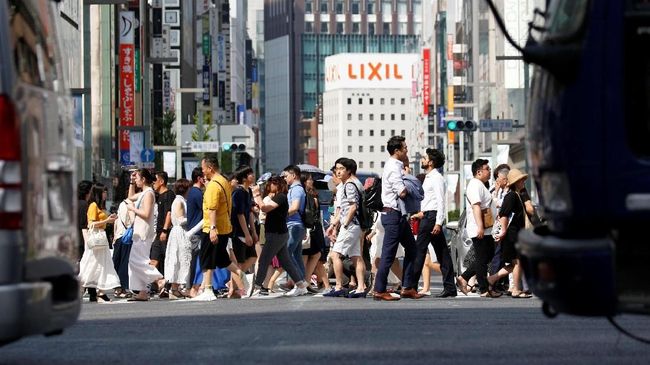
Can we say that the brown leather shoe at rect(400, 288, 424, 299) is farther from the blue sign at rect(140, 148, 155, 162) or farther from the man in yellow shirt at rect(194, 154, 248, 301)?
the blue sign at rect(140, 148, 155, 162)

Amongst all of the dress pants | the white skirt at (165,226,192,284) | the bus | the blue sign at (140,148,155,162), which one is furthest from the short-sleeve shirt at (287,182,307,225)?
the blue sign at (140,148,155,162)

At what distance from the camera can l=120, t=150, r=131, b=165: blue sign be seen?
60.4 meters

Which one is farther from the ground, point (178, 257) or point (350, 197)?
point (350, 197)

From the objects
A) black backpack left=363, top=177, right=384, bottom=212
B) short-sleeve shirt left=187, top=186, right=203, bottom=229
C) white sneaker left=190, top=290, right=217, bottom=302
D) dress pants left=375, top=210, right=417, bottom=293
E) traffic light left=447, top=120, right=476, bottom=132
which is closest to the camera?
dress pants left=375, top=210, right=417, bottom=293

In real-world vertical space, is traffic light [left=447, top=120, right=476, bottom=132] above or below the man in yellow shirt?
above

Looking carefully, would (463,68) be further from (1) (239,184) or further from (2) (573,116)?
(2) (573,116)

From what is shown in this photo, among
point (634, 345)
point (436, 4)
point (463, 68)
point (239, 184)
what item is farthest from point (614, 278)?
point (436, 4)

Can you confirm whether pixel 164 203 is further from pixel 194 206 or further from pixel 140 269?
pixel 140 269

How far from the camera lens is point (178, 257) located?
20.8 m

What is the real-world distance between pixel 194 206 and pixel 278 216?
3.56 feet

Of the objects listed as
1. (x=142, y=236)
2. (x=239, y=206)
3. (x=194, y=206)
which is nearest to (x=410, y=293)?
(x=239, y=206)

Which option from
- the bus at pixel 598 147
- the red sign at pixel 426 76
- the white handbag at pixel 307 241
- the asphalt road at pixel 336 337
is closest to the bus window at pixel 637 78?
the bus at pixel 598 147

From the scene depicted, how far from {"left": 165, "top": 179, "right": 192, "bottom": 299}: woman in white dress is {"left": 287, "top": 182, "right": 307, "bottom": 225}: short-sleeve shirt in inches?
60.5

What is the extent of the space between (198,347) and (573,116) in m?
4.40
